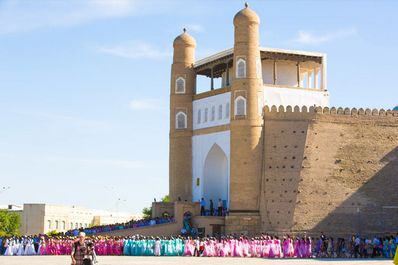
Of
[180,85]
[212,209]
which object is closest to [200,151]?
[212,209]

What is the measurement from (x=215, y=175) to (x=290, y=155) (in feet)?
15.7

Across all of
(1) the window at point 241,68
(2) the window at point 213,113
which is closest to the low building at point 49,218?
(2) the window at point 213,113

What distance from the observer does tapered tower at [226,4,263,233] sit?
1254 inches

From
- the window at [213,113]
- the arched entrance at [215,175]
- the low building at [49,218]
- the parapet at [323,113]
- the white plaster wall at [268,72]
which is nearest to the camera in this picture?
the parapet at [323,113]

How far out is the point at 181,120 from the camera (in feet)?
121

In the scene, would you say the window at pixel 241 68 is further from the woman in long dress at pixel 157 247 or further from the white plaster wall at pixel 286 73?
the woman in long dress at pixel 157 247

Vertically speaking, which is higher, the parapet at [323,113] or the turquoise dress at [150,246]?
the parapet at [323,113]

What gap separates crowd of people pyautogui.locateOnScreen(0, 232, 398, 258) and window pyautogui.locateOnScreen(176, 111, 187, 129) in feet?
27.1

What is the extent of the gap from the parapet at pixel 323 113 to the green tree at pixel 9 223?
2645cm

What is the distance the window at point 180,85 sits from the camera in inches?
1446

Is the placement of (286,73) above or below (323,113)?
above

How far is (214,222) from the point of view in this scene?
3219cm

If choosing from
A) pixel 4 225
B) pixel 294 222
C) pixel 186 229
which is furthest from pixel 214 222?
pixel 4 225

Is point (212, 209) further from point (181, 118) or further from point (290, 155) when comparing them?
point (181, 118)
